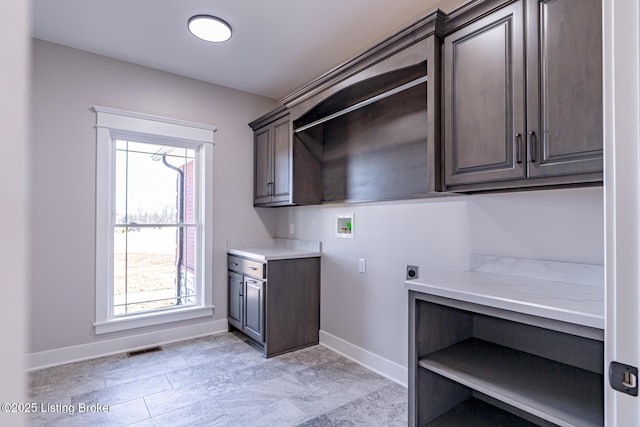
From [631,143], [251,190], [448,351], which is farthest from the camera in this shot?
[251,190]

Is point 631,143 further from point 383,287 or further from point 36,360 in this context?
point 36,360

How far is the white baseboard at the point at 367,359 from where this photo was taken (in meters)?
2.55

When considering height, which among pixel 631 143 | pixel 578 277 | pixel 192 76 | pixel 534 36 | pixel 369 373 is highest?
pixel 192 76

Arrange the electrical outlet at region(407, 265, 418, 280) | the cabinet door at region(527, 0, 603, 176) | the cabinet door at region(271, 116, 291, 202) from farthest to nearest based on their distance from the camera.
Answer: the cabinet door at region(271, 116, 291, 202) → the electrical outlet at region(407, 265, 418, 280) → the cabinet door at region(527, 0, 603, 176)

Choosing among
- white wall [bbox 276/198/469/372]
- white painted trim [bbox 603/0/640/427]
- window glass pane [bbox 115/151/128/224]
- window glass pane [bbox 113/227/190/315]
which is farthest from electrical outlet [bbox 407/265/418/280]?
window glass pane [bbox 115/151/128/224]

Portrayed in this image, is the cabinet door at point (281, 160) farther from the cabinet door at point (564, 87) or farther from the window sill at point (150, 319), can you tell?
the cabinet door at point (564, 87)

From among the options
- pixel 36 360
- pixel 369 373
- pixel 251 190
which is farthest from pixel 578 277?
pixel 36 360

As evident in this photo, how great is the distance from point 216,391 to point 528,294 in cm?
215

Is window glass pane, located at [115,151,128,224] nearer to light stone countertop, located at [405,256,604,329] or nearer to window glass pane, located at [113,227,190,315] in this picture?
window glass pane, located at [113,227,190,315]

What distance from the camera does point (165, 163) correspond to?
3.55 m

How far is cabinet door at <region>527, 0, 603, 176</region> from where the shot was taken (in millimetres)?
1315

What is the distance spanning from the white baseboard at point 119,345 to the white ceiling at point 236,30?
2683mm

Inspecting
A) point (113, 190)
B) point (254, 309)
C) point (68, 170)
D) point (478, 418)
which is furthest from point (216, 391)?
point (68, 170)

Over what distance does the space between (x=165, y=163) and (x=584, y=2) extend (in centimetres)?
352
